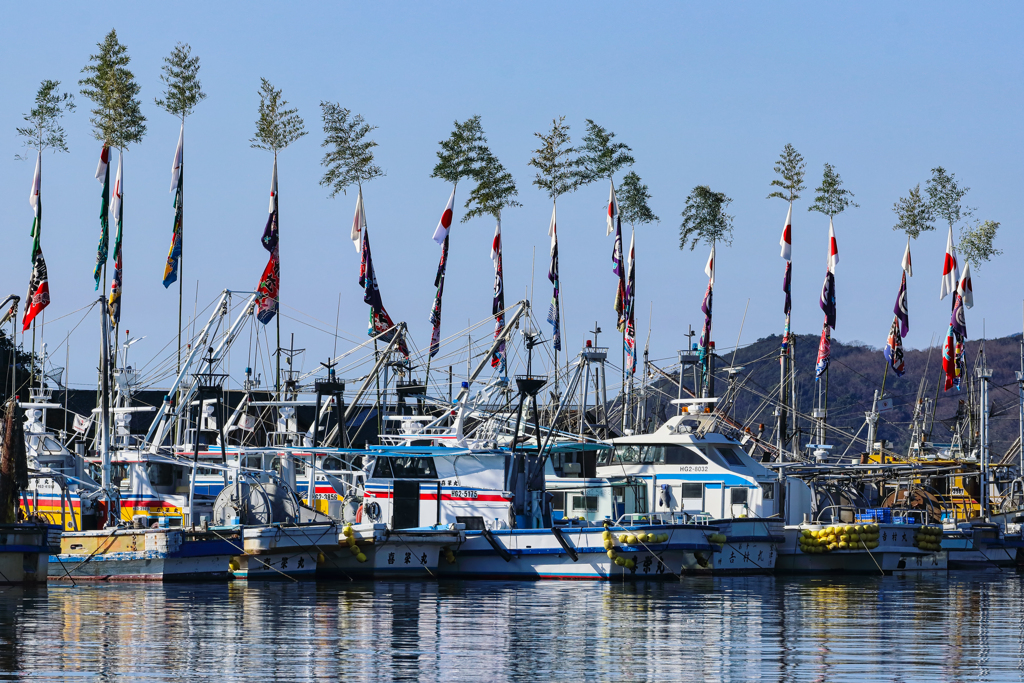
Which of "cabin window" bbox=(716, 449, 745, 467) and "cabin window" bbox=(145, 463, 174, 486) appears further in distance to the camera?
"cabin window" bbox=(145, 463, 174, 486)

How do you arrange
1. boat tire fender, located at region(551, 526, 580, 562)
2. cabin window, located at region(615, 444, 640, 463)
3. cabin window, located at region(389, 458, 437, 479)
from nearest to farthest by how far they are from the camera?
boat tire fender, located at region(551, 526, 580, 562) < cabin window, located at region(389, 458, 437, 479) < cabin window, located at region(615, 444, 640, 463)

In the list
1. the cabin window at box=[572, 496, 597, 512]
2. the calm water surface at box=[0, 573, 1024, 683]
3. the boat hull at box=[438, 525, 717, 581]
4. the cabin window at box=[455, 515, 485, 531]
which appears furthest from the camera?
the cabin window at box=[572, 496, 597, 512]

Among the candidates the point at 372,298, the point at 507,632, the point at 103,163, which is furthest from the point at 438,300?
the point at 507,632

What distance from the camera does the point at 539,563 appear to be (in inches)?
1454

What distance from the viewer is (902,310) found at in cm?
6012

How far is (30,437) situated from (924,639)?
32.2m

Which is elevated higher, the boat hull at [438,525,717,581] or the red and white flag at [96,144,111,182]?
the red and white flag at [96,144,111,182]

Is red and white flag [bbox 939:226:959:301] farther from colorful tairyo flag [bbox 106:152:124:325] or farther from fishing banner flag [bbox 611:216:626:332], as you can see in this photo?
colorful tairyo flag [bbox 106:152:124:325]

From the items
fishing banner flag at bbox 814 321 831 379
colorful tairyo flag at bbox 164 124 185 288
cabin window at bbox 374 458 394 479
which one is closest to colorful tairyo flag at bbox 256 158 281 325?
colorful tairyo flag at bbox 164 124 185 288

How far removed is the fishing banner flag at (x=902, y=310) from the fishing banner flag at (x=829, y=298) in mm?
2658

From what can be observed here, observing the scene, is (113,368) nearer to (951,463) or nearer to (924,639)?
(951,463)

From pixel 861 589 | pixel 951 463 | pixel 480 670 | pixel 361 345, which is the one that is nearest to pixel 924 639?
pixel 480 670

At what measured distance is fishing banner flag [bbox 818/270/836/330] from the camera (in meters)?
60.2

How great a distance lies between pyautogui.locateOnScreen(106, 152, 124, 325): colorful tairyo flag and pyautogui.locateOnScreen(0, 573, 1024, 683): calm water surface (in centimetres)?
1872
